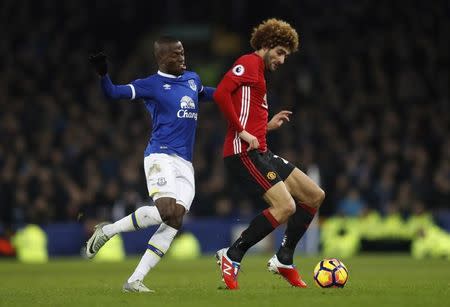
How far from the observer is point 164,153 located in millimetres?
10344

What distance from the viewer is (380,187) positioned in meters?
21.5

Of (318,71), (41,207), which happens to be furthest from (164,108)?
(318,71)

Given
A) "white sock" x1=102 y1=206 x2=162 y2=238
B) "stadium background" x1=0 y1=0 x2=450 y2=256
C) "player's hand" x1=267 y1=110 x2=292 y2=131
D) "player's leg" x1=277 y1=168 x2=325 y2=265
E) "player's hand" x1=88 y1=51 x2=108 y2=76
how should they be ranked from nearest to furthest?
"player's hand" x1=88 y1=51 x2=108 y2=76 → "white sock" x1=102 y1=206 x2=162 y2=238 → "player's leg" x1=277 y1=168 x2=325 y2=265 → "player's hand" x1=267 y1=110 x2=292 y2=131 → "stadium background" x1=0 y1=0 x2=450 y2=256

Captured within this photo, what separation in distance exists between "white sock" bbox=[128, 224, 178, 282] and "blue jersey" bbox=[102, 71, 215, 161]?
0.71m

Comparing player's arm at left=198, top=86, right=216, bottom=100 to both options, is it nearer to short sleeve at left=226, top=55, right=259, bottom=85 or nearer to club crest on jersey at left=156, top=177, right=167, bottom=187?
short sleeve at left=226, top=55, right=259, bottom=85

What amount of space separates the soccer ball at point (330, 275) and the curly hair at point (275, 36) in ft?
6.25

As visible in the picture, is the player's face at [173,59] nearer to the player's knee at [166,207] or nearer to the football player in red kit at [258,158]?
the football player in red kit at [258,158]

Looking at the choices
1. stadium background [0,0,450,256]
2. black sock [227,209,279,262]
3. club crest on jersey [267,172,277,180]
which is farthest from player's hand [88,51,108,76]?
stadium background [0,0,450,256]

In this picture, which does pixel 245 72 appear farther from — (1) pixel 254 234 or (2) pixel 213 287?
(2) pixel 213 287

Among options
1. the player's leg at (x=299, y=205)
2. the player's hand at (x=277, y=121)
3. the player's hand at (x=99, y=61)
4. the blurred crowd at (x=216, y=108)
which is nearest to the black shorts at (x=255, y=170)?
the player's leg at (x=299, y=205)

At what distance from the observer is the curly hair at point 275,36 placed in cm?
1039

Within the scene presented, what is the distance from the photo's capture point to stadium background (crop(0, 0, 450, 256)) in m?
21.1

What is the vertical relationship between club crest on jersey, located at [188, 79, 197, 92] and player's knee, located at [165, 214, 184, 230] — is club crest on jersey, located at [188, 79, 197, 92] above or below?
above

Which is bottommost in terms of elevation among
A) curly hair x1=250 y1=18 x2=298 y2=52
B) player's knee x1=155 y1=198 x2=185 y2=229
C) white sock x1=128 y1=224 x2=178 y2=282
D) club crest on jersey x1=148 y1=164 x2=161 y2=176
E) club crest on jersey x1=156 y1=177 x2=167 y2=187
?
white sock x1=128 y1=224 x2=178 y2=282
